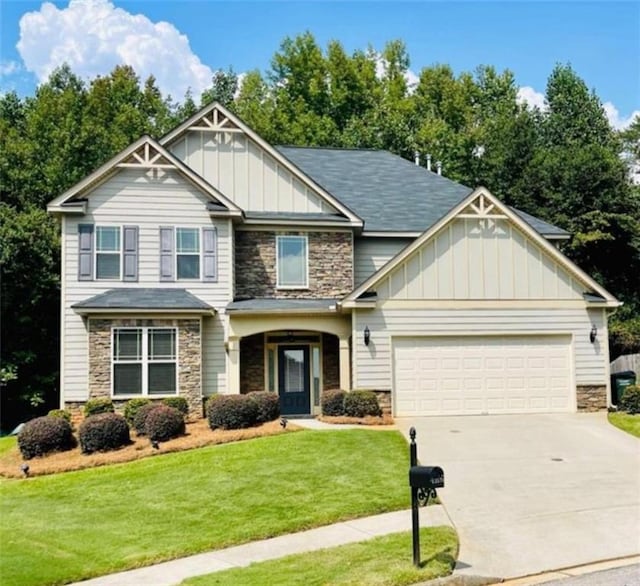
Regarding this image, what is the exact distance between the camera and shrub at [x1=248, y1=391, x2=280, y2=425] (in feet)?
52.1

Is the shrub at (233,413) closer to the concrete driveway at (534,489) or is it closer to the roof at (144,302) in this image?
the roof at (144,302)

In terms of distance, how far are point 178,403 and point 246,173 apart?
719 centimetres

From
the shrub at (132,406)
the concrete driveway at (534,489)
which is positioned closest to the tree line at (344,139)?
the shrub at (132,406)

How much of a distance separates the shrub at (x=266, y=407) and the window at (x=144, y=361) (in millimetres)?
3042

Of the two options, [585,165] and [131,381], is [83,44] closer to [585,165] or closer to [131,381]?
[131,381]

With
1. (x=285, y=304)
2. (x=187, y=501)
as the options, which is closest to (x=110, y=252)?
(x=285, y=304)

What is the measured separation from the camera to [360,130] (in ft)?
129

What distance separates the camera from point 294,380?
801 inches

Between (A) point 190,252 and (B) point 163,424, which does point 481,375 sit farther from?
(A) point 190,252

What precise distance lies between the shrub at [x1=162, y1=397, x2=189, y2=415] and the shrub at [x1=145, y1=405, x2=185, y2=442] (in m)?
2.06

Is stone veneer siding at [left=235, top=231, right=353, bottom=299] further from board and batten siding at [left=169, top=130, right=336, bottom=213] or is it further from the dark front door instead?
the dark front door

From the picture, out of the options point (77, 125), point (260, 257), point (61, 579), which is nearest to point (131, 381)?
point (260, 257)

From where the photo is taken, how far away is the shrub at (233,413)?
1549 cm

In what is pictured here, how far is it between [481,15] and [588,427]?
9748 mm
